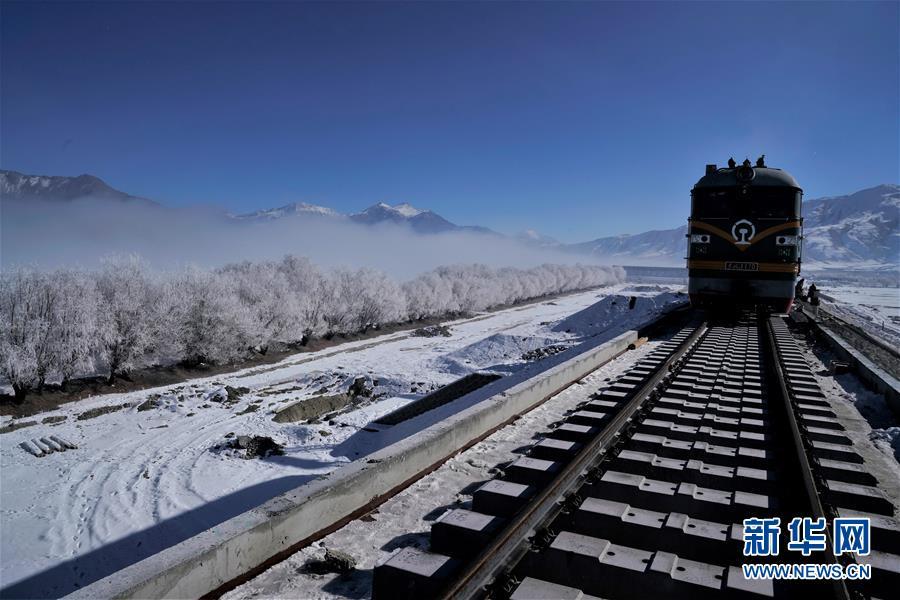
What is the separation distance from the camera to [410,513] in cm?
454

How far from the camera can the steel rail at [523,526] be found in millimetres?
2982

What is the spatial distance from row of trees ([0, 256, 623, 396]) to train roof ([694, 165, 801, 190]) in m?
28.4

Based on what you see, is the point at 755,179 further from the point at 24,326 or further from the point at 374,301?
the point at 374,301

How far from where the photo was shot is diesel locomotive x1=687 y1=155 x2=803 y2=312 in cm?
1395

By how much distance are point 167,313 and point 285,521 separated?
105ft

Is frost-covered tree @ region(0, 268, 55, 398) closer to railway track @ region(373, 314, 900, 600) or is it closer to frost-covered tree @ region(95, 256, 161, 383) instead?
frost-covered tree @ region(95, 256, 161, 383)

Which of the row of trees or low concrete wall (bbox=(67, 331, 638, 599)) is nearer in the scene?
low concrete wall (bbox=(67, 331, 638, 599))

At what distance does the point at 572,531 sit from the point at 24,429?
904 inches

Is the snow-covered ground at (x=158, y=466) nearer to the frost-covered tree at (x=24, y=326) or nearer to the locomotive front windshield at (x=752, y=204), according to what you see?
the frost-covered tree at (x=24, y=326)

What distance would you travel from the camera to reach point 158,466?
1480 cm

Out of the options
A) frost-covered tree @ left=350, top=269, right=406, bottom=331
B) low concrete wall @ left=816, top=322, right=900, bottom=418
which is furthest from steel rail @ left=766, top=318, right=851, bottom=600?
frost-covered tree @ left=350, top=269, right=406, bottom=331

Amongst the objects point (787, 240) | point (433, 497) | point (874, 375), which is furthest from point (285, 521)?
point (787, 240)

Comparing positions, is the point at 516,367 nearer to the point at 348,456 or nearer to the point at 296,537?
the point at 348,456

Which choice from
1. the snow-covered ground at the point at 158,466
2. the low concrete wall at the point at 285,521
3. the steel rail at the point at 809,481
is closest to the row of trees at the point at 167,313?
the snow-covered ground at the point at 158,466
